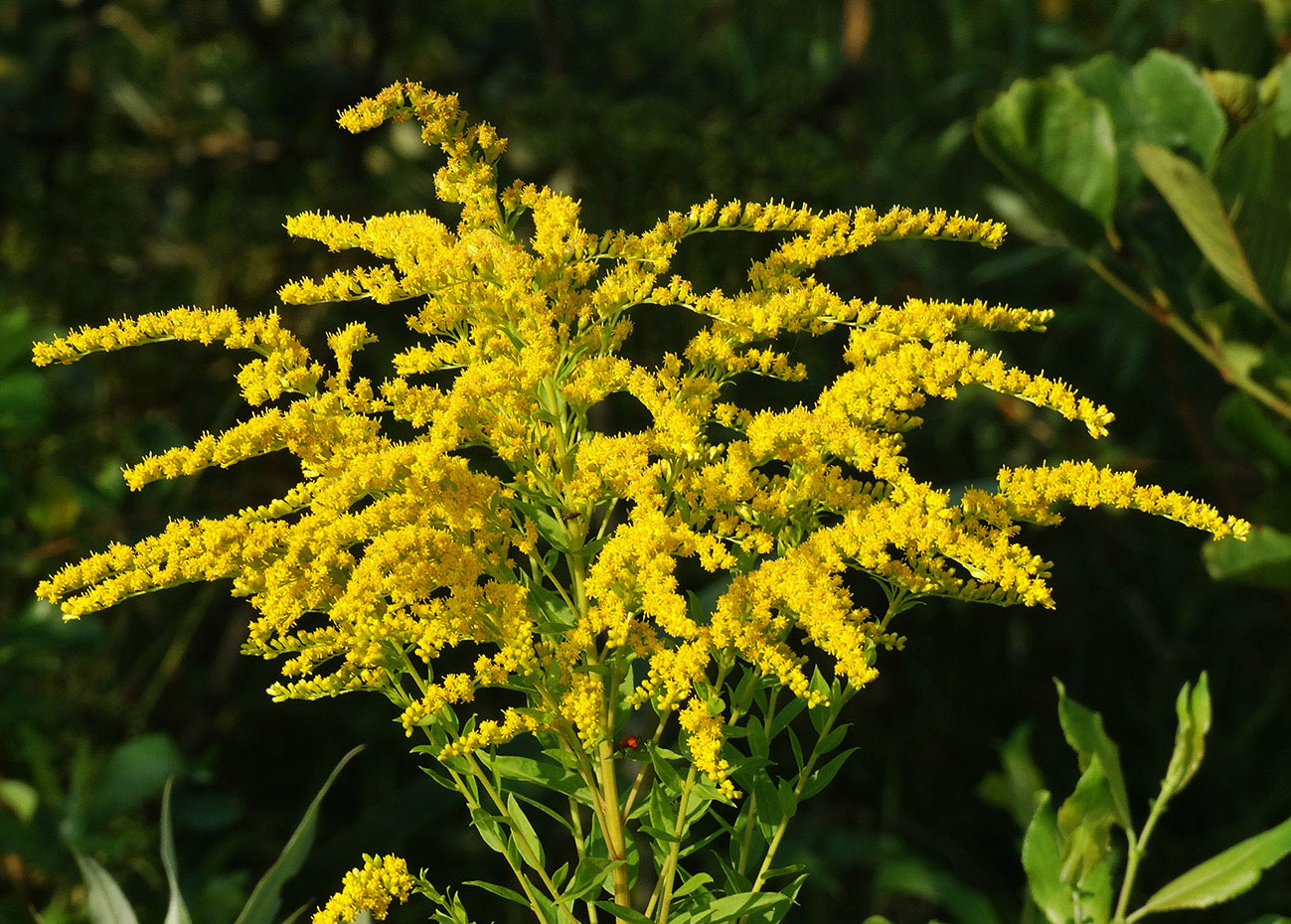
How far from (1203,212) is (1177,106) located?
10.7 inches

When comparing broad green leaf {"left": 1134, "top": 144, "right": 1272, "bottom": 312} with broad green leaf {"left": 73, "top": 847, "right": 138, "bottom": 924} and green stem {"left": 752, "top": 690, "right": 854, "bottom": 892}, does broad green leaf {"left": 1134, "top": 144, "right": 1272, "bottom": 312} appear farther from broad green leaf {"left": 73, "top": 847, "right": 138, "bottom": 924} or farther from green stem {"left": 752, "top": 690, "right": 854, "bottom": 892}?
broad green leaf {"left": 73, "top": 847, "right": 138, "bottom": 924}

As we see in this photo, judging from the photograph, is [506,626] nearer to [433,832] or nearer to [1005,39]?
[433,832]

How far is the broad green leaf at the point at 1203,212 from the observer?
1.61m

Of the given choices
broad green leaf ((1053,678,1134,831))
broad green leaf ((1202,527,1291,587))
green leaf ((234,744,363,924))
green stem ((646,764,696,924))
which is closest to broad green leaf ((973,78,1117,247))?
broad green leaf ((1202,527,1291,587))

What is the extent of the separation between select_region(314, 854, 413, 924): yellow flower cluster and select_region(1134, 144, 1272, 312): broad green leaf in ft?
3.97

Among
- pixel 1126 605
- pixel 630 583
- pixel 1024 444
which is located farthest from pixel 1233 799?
pixel 630 583

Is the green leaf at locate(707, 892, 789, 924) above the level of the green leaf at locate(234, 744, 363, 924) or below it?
above

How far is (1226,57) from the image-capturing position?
201 cm

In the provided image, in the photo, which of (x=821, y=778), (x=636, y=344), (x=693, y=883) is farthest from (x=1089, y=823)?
(x=636, y=344)

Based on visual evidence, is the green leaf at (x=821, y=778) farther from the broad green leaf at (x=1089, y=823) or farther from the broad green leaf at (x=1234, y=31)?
the broad green leaf at (x=1234, y=31)

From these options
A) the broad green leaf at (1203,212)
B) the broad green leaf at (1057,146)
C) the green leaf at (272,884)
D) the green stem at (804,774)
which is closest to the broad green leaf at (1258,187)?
the broad green leaf at (1203,212)

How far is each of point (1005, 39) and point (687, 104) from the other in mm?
1110

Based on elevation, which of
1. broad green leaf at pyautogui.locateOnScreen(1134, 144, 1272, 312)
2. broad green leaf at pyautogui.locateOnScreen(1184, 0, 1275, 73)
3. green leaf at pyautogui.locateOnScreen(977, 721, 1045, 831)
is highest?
broad green leaf at pyautogui.locateOnScreen(1184, 0, 1275, 73)

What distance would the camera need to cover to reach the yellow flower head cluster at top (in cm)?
106
